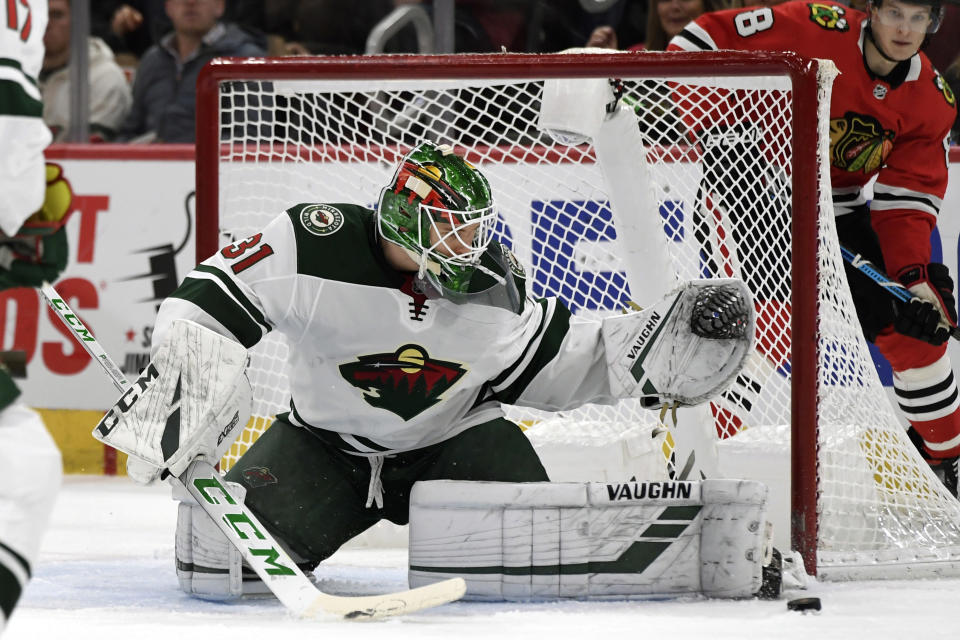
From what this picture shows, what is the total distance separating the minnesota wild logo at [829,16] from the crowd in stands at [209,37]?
83 centimetres

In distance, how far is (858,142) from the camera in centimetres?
349

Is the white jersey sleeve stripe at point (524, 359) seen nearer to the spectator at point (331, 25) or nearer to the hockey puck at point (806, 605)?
the hockey puck at point (806, 605)

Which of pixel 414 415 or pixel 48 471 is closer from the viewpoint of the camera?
pixel 48 471

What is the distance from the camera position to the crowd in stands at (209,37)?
422 cm

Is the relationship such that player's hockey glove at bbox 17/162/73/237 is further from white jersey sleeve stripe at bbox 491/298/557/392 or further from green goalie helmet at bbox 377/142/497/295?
white jersey sleeve stripe at bbox 491/298/557/392

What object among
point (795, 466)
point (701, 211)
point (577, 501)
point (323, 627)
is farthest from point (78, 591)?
point (701, 211)

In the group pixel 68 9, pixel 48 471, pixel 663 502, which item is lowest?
pixel 663 502

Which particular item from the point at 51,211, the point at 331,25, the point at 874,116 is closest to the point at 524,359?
the point at 51,211

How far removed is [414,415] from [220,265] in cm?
41

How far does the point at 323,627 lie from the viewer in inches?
82.3

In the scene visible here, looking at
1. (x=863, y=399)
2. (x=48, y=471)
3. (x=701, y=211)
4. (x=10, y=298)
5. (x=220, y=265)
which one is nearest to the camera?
(x=48, y=471)

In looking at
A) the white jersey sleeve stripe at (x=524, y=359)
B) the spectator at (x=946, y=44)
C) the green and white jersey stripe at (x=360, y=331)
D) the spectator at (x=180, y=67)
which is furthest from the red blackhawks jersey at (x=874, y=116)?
the spectator at (x=180, y=67)

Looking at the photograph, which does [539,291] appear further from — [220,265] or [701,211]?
[220,265]

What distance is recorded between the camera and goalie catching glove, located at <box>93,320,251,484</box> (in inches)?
85.7
